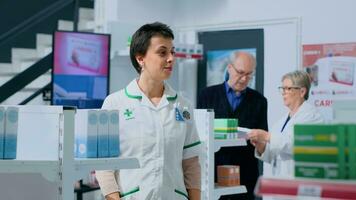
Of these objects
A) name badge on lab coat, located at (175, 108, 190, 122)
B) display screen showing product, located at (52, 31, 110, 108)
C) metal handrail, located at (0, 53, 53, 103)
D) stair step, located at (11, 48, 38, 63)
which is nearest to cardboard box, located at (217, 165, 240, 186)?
name badge on lab coat, located at (175, 108, 190, 122)

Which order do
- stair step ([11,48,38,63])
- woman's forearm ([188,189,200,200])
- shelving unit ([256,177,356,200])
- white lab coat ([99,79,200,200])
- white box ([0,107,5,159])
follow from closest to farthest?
shelving unit ([256,177,356,200]) → white box ([0,107,5,159]) → white lab coat ([99,79,200,200]) → woman's forearm ([188,189,200,200]) → stair step ([11,48,38,63])

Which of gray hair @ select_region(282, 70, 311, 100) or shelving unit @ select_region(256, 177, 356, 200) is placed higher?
gray hair @ select_region(282, 70, 311, 100)

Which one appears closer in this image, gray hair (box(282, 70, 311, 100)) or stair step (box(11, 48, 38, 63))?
gray hair (box(282, 70, 311, 100))

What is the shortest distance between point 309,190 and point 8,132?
54.5 inches

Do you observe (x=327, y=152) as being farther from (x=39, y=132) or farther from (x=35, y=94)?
(x=35, y=94)

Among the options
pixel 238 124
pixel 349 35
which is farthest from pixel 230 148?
pixel 349 35

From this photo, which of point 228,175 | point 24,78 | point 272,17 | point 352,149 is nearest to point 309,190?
point 352,149

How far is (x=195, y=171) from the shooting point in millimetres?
2604

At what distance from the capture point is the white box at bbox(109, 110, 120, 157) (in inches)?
94.7

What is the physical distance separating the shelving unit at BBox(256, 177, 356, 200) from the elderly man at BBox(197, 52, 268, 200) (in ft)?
8.71

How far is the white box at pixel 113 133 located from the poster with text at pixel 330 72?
3.23 metres

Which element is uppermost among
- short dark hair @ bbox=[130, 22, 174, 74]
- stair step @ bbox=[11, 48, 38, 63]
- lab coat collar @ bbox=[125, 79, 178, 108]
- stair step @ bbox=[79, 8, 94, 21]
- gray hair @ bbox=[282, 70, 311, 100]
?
stair step @ bbox=[79, 8, 94, 21]

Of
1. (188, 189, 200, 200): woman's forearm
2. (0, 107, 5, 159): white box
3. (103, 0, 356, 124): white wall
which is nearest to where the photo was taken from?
(0, 107, 5, 159): white box

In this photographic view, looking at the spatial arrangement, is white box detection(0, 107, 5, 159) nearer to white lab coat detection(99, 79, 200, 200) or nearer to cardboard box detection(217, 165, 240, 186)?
white lab coat detection(99, 79, 200, 200)
